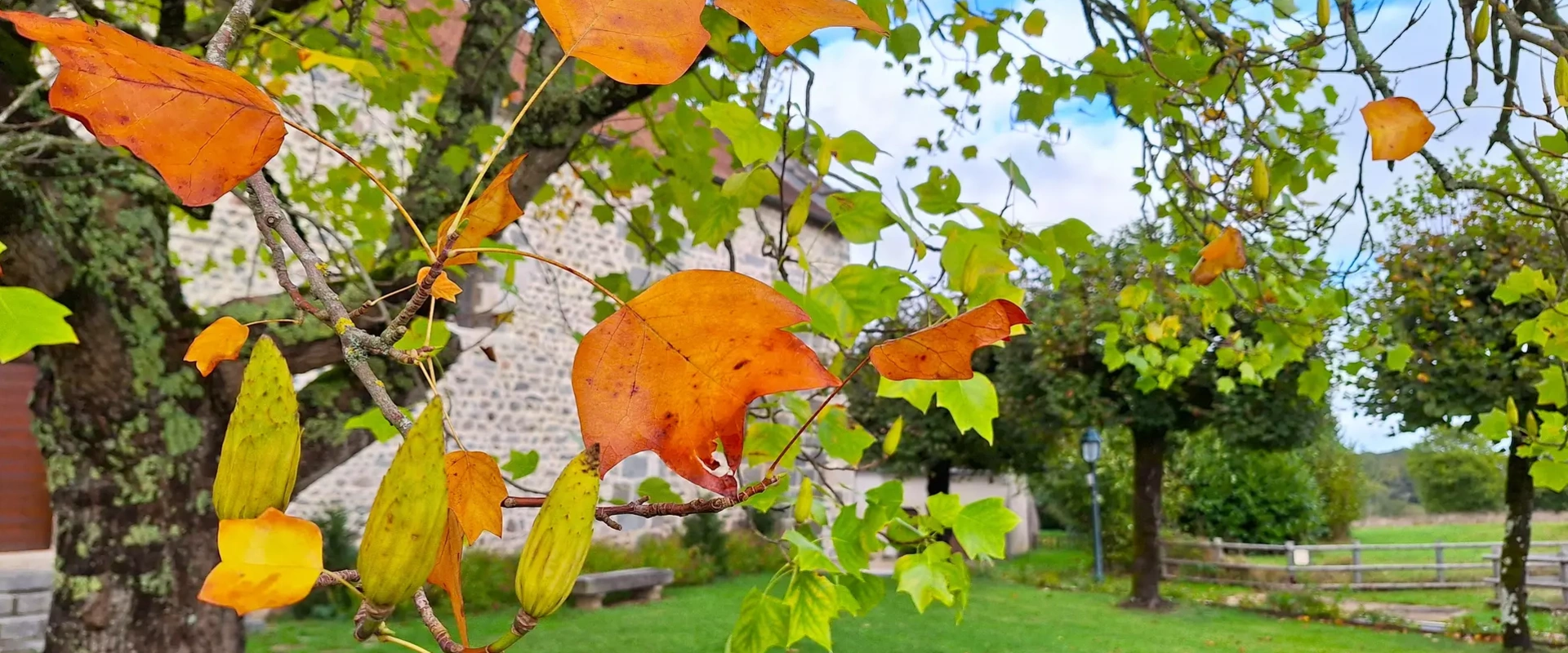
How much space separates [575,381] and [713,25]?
1.89 meters

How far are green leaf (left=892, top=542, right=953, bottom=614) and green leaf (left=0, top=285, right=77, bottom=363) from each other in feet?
3.94

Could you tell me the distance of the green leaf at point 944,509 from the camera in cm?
171

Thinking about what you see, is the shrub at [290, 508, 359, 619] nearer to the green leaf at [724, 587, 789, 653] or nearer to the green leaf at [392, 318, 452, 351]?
the green leaf at [392, 318, 452, 351]

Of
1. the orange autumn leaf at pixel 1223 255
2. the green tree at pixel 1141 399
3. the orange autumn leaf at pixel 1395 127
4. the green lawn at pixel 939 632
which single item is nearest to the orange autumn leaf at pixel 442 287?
the orange autumn leaf at pixel 1395 127

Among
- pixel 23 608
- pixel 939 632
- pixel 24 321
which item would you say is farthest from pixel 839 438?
pixel 939 632

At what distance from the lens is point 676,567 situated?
9.45 metres

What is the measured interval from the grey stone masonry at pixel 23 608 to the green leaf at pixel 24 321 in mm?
5375

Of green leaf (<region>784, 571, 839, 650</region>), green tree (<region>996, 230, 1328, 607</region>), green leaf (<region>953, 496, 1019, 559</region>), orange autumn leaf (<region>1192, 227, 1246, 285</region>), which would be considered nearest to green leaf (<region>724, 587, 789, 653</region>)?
green leaf (<region>784, 571, 839, 650</region>)

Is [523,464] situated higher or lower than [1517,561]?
higher

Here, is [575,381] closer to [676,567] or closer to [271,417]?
[271,417]

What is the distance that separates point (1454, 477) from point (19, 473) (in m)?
25.4

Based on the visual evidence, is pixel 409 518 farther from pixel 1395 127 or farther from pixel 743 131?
pixel 743 131

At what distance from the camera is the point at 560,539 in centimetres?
37

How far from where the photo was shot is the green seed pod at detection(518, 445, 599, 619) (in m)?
0.36
